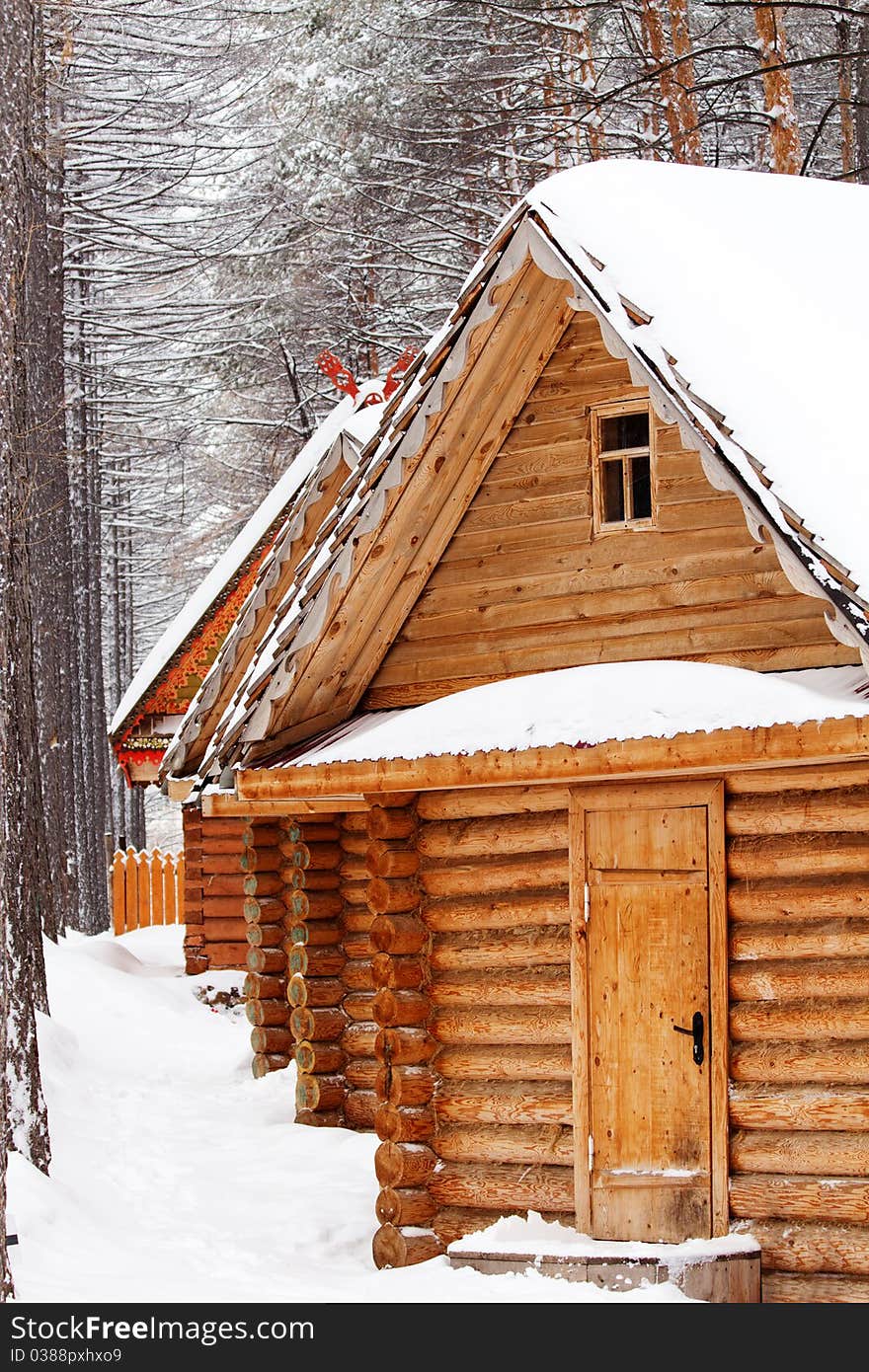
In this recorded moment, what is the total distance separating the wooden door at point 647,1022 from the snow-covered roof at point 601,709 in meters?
0.70

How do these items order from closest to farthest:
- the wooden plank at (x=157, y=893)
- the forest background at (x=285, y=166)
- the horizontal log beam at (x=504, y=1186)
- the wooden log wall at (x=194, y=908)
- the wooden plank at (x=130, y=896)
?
1. the horizontal log beam at (x=504, y=1186)
2. the forest background at (x=285, y=166)
3. the wooden log wall at (x=194, y=908)
4. the wooden plank at (x=130, y=896)
5. the wooden plank at (x=157, y=893)

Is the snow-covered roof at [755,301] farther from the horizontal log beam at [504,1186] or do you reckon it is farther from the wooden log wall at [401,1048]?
the horizontal log beam at [504,1186]

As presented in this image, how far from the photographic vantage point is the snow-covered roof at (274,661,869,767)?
27.7ft

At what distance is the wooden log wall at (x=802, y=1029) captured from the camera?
872cm

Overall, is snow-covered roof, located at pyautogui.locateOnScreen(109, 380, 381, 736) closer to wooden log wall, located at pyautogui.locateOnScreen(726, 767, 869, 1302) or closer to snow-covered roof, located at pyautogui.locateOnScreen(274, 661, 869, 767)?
snow-covered roof, located at pyautogui.locateOnScreen(274, 661, 869, 767)

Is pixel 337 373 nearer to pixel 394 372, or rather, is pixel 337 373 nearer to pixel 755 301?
pixel 394 372

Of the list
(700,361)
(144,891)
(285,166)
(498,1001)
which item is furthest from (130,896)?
(700,361)

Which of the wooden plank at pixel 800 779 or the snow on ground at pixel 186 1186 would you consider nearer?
the wooden plank at pixel 800 779

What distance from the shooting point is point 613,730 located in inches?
344

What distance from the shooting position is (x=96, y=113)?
2405 centimetres

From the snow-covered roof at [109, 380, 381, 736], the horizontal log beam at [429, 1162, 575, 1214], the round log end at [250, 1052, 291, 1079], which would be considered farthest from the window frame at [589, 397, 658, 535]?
the snow-covered roof at [109, 380, 381, 736]

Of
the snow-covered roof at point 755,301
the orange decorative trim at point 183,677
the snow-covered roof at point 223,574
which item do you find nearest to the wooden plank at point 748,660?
the snow-covered roof at point 755,301
